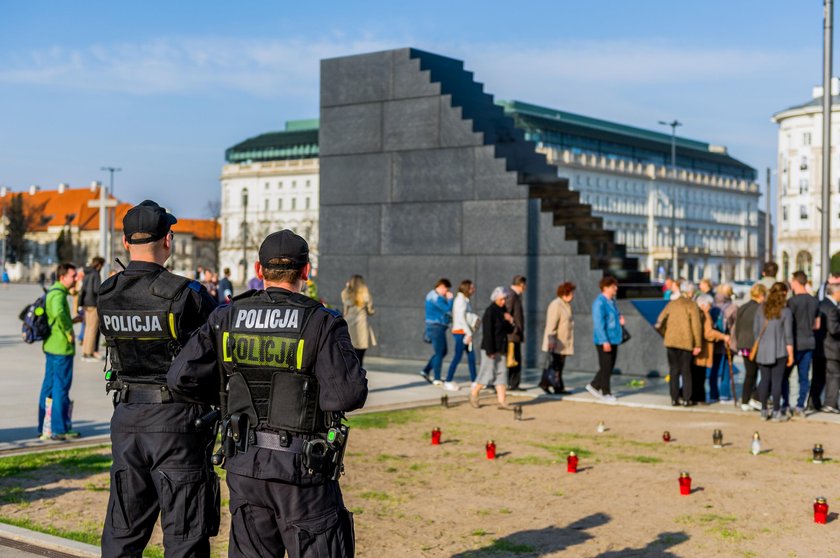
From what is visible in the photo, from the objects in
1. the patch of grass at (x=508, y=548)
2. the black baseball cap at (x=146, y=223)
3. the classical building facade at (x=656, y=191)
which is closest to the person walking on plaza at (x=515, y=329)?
the patch of grass at (x=508, y=548)

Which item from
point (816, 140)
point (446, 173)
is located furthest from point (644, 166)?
point (446, 173)

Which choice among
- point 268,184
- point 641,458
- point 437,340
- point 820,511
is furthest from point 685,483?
point 268,184

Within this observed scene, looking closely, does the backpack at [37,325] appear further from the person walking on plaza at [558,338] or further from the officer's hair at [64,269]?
the person walking on plaza at [558,338]

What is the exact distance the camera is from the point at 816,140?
102562 mm

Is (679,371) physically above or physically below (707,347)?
below

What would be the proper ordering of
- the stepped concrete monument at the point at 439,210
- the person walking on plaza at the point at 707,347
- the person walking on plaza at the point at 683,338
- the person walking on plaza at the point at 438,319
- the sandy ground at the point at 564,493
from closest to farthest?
1. the sandy ground at the point at 564,493
2. the person walking on plaza at the point at 683,338
3. the person walking on plaza at the point at 707,347
4. the person walking on plaza at the point at 438,319
5. the stepped concrete monument at the point at 439,210

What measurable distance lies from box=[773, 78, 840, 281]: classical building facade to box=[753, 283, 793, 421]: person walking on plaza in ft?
303

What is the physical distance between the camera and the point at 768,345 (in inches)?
503

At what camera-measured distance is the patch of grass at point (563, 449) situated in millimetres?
10531

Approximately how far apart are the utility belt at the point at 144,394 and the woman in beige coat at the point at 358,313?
934 cm

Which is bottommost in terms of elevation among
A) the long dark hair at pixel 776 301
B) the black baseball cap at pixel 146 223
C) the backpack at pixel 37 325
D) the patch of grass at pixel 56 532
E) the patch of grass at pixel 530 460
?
the patch of grass at pixel 56 532

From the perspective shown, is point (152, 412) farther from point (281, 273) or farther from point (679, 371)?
point (679, 371)

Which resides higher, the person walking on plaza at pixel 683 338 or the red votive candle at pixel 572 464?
the person walking on plaza at pixel 683 338

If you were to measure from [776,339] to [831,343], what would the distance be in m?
1.29
